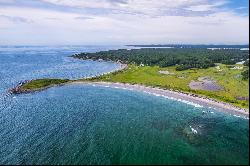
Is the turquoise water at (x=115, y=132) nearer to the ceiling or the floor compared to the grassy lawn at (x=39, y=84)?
nearer to the floor

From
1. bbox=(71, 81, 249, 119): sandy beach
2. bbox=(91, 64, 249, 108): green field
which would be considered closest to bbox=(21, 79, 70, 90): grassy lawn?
bbox=(71, 81, 249, 119): sandy beach

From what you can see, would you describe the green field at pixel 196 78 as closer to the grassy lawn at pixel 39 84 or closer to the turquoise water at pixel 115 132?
the turquoise water at pixel 115 132

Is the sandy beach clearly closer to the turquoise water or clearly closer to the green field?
the turquoise water

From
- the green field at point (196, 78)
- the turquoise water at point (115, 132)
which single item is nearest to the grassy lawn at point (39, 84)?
the turquoise water at point (115, 132)

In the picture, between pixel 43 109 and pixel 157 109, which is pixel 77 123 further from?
pixel 157 109

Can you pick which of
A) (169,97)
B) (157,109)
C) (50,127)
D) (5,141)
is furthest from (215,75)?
(5,141)

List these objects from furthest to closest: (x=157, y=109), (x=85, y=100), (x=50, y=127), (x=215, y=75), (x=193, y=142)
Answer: (x=215, y=75) < (x=85, y=100) < (x=157, y=109) < (x=50, y=127) < (x=193, y=142)
